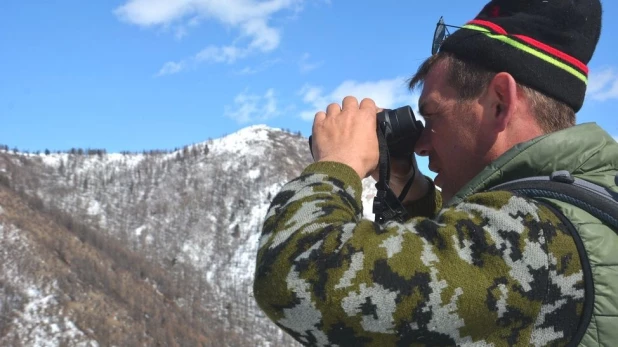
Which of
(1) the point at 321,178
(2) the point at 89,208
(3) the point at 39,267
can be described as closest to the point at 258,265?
(1) the point at 321,178

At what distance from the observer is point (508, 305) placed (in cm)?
139

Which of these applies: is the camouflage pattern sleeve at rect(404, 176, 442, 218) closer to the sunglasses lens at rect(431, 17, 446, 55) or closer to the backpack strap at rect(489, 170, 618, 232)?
the sunglasses lens at rect(431, 17, 446, 55)

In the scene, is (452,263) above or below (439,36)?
below

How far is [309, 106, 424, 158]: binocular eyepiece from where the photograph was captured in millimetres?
1923

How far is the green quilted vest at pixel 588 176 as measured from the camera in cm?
142

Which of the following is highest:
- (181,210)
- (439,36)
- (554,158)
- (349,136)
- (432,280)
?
(181,210)

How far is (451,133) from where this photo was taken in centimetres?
192

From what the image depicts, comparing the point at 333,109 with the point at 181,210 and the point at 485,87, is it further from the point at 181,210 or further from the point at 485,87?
the point at 181,210

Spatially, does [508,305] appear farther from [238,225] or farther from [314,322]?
[238,225]

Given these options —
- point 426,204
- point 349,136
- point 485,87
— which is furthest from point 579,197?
point 426,204

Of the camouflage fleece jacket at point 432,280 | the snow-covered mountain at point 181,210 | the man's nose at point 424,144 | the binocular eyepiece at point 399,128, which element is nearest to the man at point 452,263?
the camouflage fleece jacket at point 432,280

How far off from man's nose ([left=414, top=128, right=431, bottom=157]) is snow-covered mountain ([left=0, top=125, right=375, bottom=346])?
150 feet

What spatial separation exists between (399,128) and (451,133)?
0.16m

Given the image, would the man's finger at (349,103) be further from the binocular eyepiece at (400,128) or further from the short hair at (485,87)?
the short hair at (485,87)
